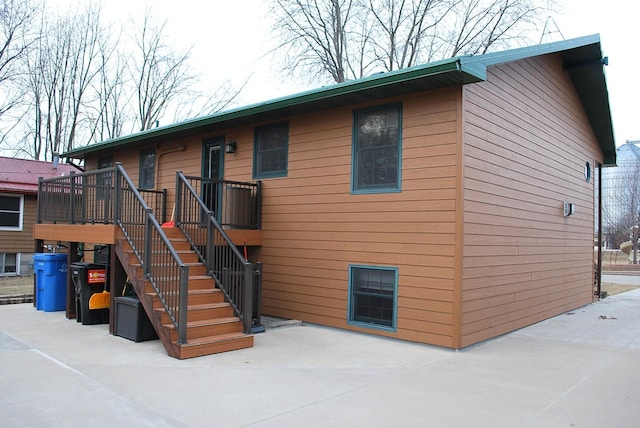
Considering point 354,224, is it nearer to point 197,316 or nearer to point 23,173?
point 197,316

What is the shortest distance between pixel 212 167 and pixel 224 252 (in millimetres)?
3066

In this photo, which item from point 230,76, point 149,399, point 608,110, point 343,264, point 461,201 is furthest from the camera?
point 230,76

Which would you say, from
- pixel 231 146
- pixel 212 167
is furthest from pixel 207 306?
pixel 212 167

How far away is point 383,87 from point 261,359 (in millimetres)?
3933

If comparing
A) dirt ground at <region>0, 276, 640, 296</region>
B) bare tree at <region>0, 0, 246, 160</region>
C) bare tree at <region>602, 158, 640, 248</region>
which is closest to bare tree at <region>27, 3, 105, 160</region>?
bare tree at <region>0, 0, 246, 160</region>

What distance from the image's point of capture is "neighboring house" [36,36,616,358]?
6.78m

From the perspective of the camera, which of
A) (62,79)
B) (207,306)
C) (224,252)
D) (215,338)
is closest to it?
(215,338)

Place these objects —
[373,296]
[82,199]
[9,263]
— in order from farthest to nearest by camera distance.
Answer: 1. [9,263]
2. [82,199]
3. [373,296]

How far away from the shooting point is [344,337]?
7387 mm

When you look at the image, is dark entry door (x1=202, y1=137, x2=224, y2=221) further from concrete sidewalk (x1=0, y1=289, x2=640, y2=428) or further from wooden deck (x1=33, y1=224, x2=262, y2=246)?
concrete sidewalk (x1=0, y1=289, x2=640, y2=428)

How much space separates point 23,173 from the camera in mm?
18641

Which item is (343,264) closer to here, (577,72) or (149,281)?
(149,281)

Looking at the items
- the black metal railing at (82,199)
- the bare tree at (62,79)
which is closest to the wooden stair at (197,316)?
the black metal railing at (82,199)

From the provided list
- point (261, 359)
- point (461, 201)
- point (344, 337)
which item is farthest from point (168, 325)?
point (461, 201)
